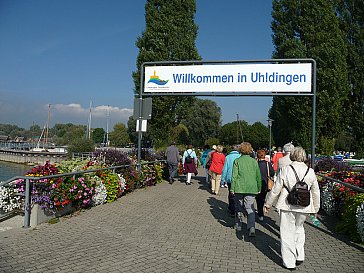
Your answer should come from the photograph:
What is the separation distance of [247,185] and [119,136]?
93736 mm

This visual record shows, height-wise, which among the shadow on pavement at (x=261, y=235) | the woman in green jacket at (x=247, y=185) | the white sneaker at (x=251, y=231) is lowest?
the shadow on pavement at (x=261, y=235)

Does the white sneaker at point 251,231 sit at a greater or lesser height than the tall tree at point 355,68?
lesser

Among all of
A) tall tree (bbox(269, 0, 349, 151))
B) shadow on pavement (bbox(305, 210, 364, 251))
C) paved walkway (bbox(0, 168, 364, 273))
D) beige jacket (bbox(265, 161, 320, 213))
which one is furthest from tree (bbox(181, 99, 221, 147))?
beige jacket (bbox(265, 161, 320, 213))

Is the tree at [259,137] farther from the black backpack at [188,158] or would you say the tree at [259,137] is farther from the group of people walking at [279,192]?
the group of people walking at [279,192]

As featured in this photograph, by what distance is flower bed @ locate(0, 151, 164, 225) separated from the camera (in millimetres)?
6602

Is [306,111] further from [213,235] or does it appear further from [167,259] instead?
[167,259]

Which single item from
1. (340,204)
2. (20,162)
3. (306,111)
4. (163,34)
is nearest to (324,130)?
(306,111)

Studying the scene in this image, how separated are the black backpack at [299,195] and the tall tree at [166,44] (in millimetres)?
18248

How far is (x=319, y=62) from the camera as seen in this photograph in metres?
24.4

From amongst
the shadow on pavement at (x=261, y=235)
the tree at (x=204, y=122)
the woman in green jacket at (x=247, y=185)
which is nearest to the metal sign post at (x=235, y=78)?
the shadow on pavement at (x=261, y=235)

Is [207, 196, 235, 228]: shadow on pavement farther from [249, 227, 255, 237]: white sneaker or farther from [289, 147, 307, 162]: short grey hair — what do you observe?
[289, 147, 307, 162]: short grey hair

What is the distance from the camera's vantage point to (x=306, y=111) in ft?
80.6

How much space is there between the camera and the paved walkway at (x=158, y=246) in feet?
14.7

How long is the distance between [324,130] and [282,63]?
1467cm
